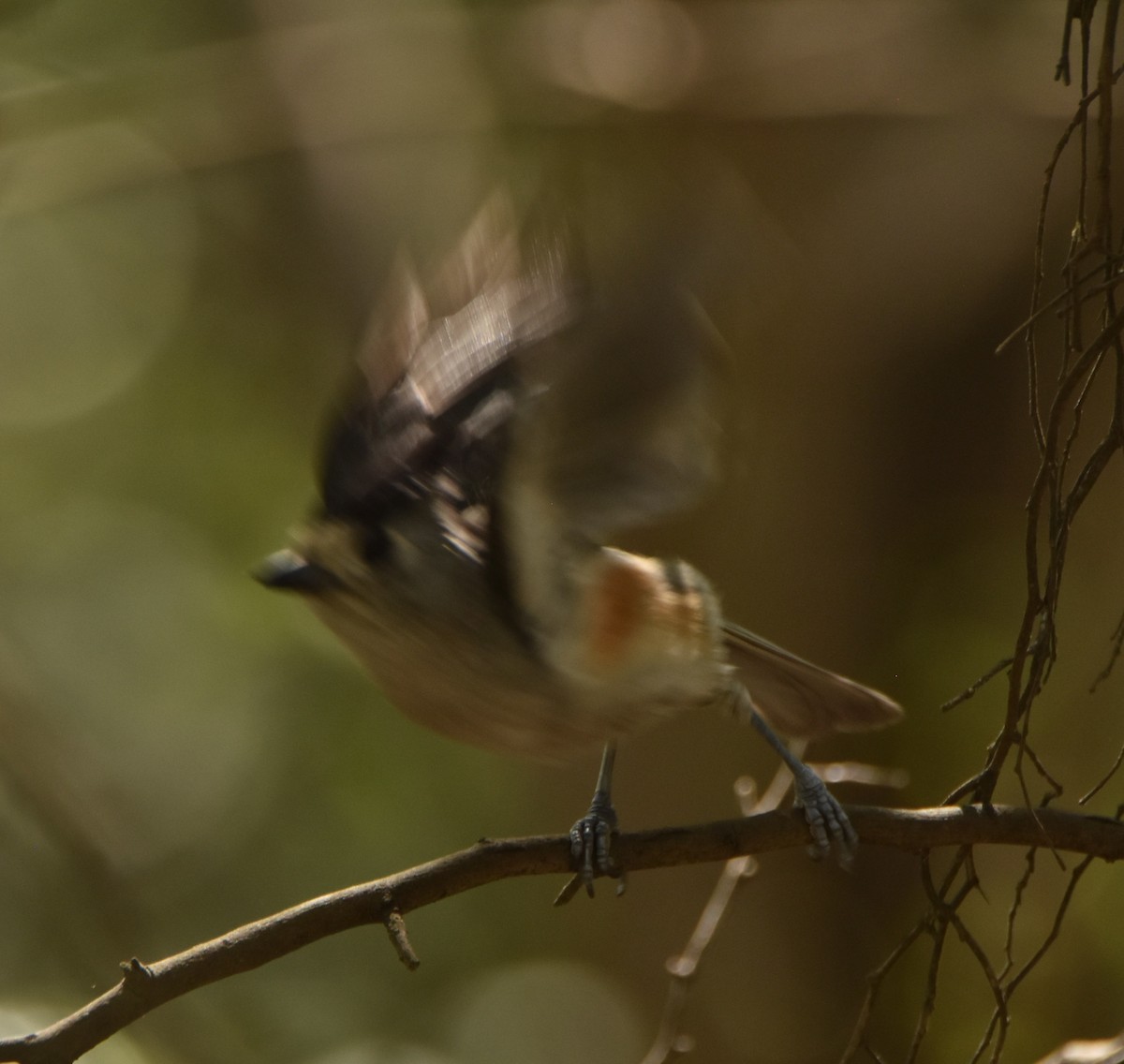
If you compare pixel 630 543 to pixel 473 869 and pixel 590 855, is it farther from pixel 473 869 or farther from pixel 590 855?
pixel 473 869

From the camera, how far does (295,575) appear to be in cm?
200

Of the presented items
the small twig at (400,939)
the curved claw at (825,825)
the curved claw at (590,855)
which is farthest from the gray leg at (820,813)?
the small twig at (400,939)

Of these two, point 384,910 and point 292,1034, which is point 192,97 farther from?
point 384,910

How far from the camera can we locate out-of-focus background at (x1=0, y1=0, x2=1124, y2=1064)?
4.01m

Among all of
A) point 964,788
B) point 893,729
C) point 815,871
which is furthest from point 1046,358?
point 964,788

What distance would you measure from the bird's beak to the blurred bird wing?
0.96m

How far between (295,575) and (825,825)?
928 mm

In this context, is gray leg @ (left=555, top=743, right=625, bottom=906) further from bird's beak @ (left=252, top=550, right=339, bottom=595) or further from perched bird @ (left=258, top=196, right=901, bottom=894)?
bird's beak @ (left=252, top=550, right=339, bottom=595)

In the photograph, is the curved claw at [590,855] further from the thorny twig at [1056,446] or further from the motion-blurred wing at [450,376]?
the motion-blurred wing at [450,376]

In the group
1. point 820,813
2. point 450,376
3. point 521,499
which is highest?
point 450,376

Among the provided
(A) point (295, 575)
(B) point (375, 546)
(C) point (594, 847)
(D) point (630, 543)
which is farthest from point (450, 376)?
(D) point (630, 543)

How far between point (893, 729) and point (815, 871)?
49 cm

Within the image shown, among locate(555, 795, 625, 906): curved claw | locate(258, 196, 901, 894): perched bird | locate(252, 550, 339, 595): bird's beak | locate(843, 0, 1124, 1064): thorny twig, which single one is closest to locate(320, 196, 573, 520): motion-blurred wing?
locate(258, 196, 901, 894): perched bird

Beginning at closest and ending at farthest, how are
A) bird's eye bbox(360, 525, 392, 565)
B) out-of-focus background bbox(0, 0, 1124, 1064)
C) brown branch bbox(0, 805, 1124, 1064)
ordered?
brown branch bbox(0, 805, 1124, 1064) < bird's eye bbox(360, 525, 392, 565) < out-of-focus background bbox(0, 0, 1124, 1064)
